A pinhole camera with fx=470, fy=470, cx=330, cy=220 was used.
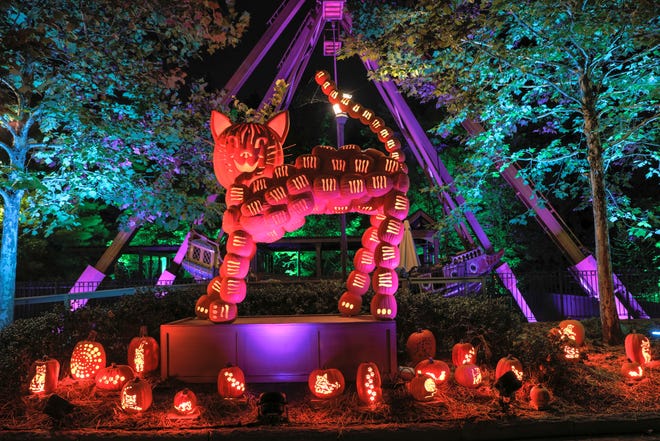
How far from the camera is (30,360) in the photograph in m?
7.12

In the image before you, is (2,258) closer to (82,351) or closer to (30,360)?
(30,360)

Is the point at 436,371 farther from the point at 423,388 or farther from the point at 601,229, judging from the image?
the point at 601,229

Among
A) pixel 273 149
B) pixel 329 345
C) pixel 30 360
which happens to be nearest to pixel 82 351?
pixel 30 360

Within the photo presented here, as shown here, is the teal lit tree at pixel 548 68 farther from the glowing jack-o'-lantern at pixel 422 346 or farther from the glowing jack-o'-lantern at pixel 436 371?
the glowing jack-o'-lantern at pixel 436 371

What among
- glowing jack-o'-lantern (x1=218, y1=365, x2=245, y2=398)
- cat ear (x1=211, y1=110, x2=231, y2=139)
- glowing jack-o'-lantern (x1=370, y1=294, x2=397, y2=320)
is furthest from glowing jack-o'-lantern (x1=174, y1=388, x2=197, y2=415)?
cat ear (x1=211, y1=110, x2=231, y2=139)

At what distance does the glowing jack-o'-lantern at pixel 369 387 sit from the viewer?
589cm

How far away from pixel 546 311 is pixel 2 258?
58.7 ft

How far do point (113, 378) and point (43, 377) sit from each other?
2.99 feet

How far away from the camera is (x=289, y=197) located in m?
7.04

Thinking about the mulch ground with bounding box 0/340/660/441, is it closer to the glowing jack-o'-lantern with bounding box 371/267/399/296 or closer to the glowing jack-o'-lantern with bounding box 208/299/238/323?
the glowing jack-o'-lantern with bounding box 208/299/238/323

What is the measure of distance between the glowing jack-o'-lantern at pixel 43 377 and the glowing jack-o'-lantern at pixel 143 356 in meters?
1.06

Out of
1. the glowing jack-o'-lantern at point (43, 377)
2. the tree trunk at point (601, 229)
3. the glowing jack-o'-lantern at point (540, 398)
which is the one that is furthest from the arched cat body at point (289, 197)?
the tree trunk at point (601, 229)

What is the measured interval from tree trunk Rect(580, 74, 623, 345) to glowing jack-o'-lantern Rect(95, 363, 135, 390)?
9.05 meters

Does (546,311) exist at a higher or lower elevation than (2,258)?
lower
